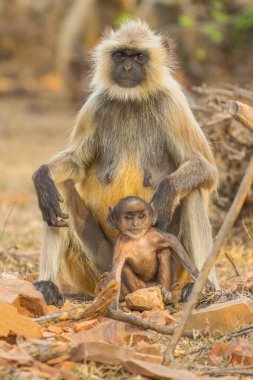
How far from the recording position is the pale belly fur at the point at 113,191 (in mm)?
5449

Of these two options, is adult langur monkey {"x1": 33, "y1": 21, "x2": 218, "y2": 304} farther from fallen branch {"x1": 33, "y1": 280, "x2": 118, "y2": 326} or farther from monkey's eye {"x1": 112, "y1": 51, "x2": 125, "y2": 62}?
fallen branch {"x1": 33, "y1": 280, "x2": 118, "y2": 326}

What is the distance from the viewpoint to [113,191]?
5488 mm

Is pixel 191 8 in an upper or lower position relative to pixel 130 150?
upper

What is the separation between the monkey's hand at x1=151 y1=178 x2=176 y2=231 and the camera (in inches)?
204

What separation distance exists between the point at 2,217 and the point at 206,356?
15.8ft

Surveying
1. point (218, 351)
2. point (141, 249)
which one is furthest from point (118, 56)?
point (218, 351)

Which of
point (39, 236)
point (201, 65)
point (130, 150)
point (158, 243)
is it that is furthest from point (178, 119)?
point (201, 65)

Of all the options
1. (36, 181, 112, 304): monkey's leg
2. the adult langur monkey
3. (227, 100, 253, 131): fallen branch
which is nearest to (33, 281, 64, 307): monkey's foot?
the adult langur monkey

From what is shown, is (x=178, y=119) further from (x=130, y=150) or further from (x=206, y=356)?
(x=206, y=356)

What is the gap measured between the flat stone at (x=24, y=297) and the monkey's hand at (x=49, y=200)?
0.74 meters

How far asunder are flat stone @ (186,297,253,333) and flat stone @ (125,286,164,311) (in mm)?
514

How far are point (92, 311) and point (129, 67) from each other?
74.3 inches

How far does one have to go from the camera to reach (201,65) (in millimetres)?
15430

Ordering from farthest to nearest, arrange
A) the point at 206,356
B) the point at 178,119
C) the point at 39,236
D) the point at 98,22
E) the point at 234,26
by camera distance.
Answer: the point at 98,22 < the point at 234,26 < the point at 39,236 < the point at 178,119 < the point at 206,356
